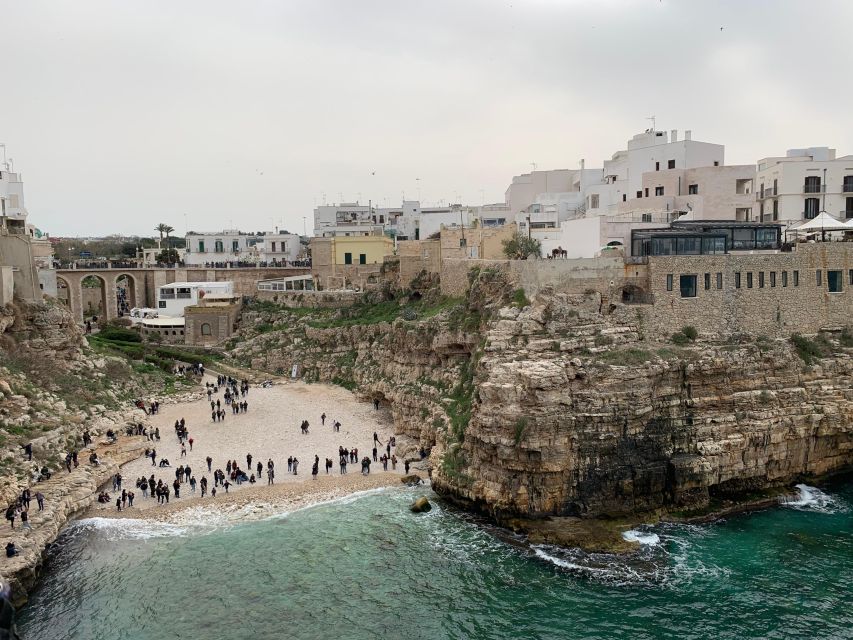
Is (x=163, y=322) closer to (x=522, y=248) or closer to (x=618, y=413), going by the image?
(x=522, y=248)

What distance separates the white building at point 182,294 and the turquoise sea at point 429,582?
35.2m

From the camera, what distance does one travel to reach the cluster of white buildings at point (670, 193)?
40125 millimetres

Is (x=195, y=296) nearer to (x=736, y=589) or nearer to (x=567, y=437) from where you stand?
(x=567, y=437)

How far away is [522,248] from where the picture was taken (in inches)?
1652

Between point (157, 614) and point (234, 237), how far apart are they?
5996 cm

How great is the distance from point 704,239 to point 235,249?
54.6 meters

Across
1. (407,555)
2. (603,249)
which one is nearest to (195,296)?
(603,249)

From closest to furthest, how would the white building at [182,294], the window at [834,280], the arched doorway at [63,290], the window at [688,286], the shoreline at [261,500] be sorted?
the shoreline at [261,500]
the window at [688,286]
the window at [834,280]
the white building at [182,294]
the arched doorway at [63,290]

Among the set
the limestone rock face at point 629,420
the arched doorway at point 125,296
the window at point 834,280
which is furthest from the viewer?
the arched doorway at point 125,296

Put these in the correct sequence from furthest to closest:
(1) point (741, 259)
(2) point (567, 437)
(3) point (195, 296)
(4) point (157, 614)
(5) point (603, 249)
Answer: (3) point (195, 296) < (5) point (603, 249) < (1) point (741, 259) < (2) point (567, 437) < (4) point (157, 614)

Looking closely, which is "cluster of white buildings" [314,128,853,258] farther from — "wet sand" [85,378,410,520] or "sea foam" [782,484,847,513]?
"wet sand" [85,378,410,520]


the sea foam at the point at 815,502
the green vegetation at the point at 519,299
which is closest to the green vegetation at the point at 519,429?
the green vegetation at the point at 519,299

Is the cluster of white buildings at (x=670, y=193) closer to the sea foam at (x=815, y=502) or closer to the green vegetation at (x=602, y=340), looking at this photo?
the green vegetation at (x=602, y=340)

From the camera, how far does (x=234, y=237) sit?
7669cm
